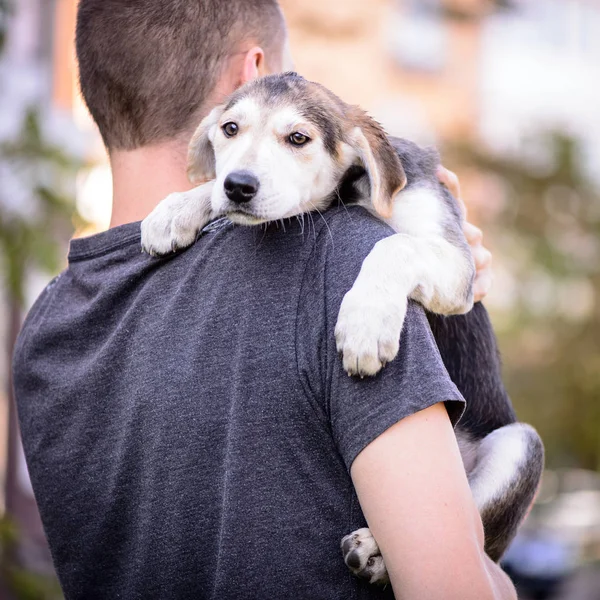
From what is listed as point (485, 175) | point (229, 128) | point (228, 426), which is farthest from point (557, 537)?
point (228, 426)

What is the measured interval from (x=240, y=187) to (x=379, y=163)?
0.47 metres

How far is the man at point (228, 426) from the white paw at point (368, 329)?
3 cm

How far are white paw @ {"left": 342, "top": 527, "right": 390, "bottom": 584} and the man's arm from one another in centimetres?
8

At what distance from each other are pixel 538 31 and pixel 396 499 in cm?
2496

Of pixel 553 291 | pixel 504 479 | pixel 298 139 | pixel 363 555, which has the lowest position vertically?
pixel 553 291

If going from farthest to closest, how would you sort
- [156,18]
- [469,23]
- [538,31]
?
[538,31] < [469,23] < [156,18]

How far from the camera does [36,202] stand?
4.66 metres

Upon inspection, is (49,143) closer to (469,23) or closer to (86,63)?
(86,63)

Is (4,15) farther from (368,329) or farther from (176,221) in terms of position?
(368,329)

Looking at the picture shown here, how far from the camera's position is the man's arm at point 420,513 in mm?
1663

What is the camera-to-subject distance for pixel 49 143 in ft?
15.3

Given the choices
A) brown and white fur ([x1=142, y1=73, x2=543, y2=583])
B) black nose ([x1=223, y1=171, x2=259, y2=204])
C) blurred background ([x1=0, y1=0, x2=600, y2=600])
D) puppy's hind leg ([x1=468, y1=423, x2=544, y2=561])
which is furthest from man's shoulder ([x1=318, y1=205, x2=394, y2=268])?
blurred background ([x1=0, y1=0, x2=600, y2=600])

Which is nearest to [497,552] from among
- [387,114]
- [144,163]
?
[144,163]

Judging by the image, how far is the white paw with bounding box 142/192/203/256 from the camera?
83.7 inches
